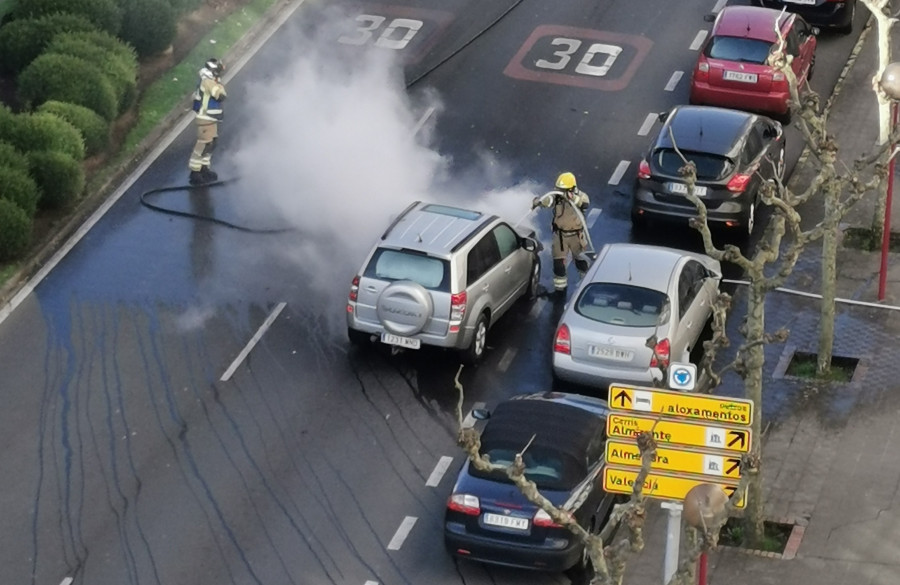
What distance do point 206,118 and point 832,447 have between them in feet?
35.9

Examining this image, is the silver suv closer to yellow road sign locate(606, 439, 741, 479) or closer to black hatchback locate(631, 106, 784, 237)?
black hatchback locate(631, 106, 784, 237)

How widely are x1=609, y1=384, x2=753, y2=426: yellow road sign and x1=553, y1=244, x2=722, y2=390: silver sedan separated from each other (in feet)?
20.3

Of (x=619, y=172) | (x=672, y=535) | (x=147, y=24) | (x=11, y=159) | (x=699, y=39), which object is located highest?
(x=672, y=535)

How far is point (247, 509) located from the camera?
20234 millimetres

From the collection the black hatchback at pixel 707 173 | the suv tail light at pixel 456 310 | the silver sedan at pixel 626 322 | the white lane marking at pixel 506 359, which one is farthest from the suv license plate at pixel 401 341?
the black hatchback at pixel 707 173

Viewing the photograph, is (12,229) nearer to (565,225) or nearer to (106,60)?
(106,60)

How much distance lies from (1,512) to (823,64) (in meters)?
16.5

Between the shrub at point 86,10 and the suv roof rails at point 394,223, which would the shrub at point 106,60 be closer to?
the shrub at point 86,10

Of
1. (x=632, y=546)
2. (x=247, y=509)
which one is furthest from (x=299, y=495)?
(x=632, y=546)

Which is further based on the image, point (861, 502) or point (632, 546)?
point (861, 502)

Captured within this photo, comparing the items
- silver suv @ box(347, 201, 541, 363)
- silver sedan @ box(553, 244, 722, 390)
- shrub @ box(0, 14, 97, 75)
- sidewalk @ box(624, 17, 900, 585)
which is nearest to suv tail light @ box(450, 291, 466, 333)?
silver suv @ box(347, 201, 541, 363)

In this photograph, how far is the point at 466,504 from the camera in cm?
1856

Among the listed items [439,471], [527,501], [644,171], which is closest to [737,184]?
[644,171]

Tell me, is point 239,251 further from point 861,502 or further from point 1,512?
point 861,502
